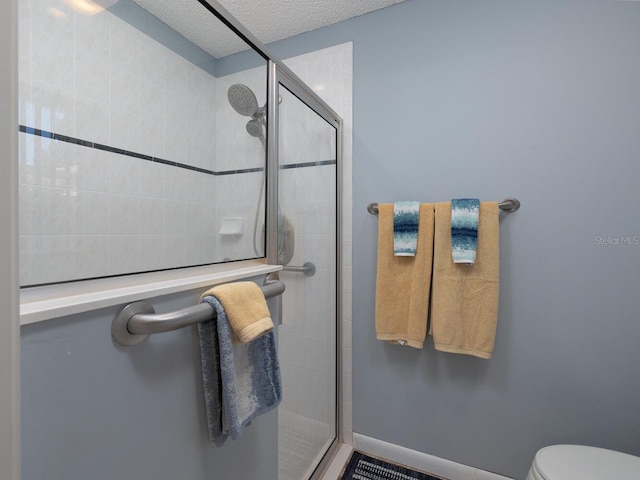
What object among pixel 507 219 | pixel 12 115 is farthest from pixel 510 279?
pixel 12 115

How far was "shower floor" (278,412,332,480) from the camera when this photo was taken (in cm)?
103

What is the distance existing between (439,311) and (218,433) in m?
0.92

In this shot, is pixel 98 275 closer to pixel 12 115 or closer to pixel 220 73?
pixel 12 115

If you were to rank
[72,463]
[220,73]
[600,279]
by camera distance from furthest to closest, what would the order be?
[600,279] < [220,73] < [72,463]

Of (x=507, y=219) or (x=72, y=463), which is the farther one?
(x=507, y=219)

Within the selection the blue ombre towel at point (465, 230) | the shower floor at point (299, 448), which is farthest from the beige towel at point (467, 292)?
the shower floor at point (299, 448)

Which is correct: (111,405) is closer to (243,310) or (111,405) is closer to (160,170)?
(243,310)

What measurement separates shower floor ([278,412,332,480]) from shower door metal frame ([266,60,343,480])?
5cm

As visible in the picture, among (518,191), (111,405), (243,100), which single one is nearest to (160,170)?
(243,100)

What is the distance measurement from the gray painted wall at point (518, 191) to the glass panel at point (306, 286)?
16 centimetres

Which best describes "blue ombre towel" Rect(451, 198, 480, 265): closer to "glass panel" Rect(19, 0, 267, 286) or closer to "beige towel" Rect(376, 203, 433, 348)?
"beige towel" Rect(376, 203, 433, 348)

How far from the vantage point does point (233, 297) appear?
0.65 m

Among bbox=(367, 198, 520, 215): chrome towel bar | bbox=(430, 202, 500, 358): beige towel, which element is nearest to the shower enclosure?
bbox=(430, 202, 500, 358): beige towel

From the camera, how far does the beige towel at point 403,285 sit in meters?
1.24
